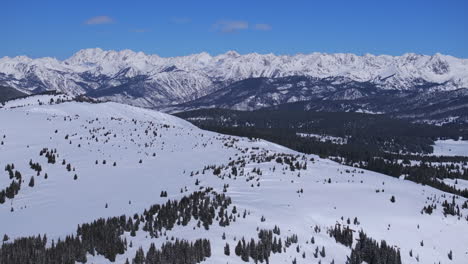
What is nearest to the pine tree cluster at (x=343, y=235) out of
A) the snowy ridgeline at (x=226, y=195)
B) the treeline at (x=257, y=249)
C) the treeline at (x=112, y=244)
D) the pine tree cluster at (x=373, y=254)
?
the snowy ridgeline at (x=226, y=195)

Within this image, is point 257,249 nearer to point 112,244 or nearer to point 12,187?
point 112,244

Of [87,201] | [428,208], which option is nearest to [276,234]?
[428,208]

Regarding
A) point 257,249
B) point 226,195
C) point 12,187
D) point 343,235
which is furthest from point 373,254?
point 12,187

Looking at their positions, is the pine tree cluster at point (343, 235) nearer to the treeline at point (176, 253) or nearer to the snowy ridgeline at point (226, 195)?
the snowy ridgeline at point (226, 195)

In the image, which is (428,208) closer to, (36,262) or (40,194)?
(36,262)

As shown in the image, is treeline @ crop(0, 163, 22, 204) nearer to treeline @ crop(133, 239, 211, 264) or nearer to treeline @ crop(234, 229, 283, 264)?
treeline @ crop(133, 239, 211, 264)

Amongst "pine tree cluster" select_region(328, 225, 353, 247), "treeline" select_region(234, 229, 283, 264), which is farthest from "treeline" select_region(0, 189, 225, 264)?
"pine tree cluster" select_region(328, 225, 353, 247)

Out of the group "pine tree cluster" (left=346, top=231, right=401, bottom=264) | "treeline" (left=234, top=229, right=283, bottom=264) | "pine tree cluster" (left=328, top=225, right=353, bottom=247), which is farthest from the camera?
"pine tree cluster" (left=328, top=225, right=353, bottom=247)
